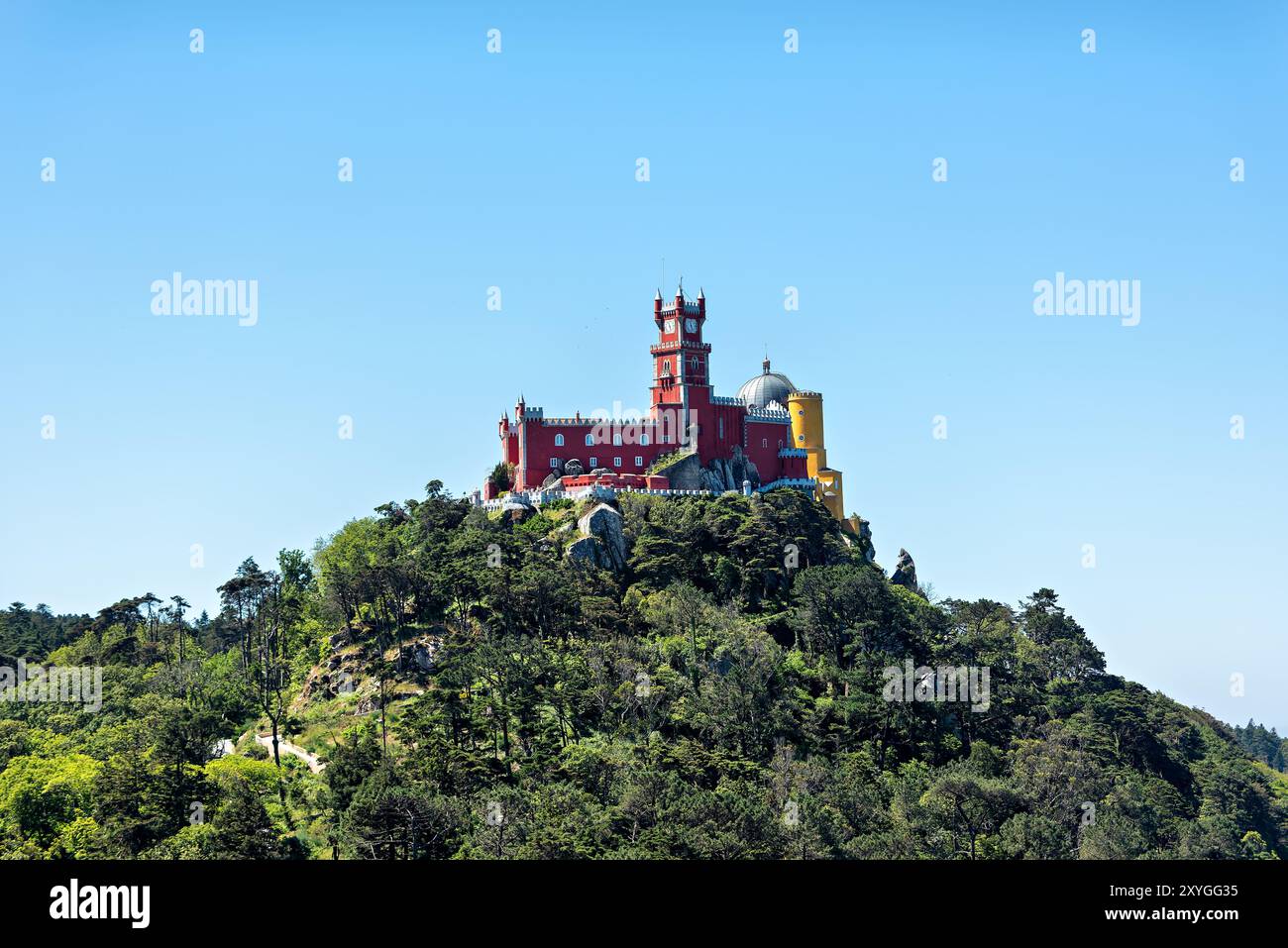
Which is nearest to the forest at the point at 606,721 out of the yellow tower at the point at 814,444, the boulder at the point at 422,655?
the boulder at the point at 422,655

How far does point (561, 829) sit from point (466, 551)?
27691 mm

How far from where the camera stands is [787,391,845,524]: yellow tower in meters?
102

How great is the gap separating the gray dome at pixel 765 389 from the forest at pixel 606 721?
34.9ft

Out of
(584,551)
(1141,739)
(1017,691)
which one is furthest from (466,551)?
(1141,739)

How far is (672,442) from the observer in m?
96.1

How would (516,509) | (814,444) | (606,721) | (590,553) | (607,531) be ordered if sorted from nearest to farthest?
1. (606,721)
2. (590,553)
3. (607,531)
4. (516,509)
5. (814,444)

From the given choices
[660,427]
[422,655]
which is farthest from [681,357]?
[422,655]

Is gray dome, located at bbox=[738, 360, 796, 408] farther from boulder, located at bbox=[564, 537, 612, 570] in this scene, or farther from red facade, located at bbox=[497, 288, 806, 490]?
boulder, located at bbox=[564, 537, 612, 570]

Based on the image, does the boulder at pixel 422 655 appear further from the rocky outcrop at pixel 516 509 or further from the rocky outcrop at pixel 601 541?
the rocky outcrop at pixel 516 509

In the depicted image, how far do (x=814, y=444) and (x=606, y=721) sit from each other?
3419cm

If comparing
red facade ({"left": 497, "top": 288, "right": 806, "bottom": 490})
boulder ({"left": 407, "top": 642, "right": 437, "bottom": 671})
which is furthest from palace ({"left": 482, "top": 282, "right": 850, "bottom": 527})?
boulder ({"left": 407, "top": 642, "right": 437, "bottom": 671})

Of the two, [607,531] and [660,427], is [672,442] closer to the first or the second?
[660,427]
